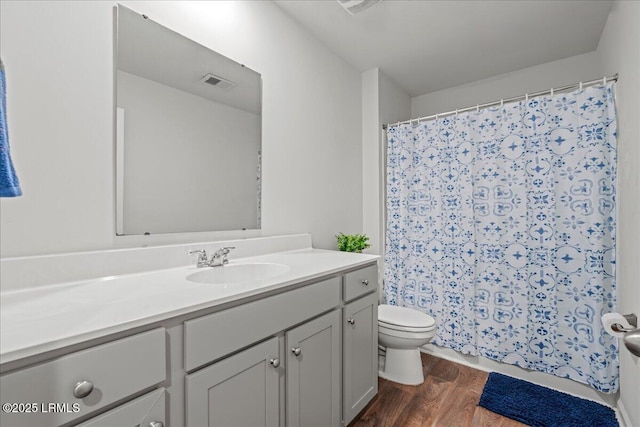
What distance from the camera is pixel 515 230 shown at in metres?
2.12

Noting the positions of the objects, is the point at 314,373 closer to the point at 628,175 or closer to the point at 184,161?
the point at 184,161

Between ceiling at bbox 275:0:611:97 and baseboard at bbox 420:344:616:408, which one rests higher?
ceiling at bbox 275:0:611:97

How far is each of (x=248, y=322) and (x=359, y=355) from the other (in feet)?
2.80

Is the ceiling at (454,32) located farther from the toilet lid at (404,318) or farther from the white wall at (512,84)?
the toilet lid at (404,318)

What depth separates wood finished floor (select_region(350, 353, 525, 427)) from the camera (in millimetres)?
1684

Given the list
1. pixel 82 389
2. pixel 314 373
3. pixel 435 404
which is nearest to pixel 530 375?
pixel 435 404

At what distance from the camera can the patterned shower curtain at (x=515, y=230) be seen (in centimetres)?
185

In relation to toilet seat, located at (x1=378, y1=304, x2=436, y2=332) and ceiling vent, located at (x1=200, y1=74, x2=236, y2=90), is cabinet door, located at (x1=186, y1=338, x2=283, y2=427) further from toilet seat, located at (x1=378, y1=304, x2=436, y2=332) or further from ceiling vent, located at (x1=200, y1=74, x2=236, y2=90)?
ceiling vent, located at (x1=200, y1=74, x2=236, y2=90)

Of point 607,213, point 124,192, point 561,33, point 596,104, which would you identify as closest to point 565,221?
point 607,213

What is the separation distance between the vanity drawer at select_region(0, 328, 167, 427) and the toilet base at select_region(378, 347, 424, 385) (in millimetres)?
1686

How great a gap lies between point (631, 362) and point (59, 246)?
101 inches

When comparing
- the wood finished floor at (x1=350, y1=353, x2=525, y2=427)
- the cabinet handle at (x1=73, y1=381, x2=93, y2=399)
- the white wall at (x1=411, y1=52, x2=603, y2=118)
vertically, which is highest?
the white wall at (x1=411, y1=52, x2=603, y2=118)

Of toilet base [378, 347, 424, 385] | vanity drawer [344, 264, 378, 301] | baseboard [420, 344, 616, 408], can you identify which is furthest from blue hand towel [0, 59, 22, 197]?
baseboard [420, 344, 616, 408]

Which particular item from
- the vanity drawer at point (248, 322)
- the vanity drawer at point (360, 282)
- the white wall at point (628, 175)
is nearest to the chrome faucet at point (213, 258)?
the vanity drawer at point (248, 322)
